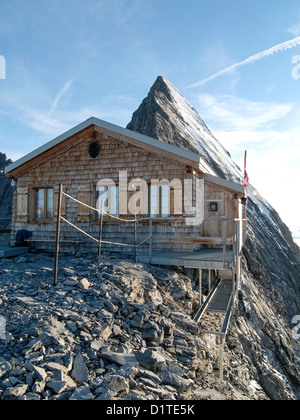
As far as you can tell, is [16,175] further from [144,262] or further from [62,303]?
[62,303]

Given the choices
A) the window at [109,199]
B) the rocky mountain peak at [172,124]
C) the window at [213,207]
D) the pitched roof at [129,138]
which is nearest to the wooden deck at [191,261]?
the window at [109,199]

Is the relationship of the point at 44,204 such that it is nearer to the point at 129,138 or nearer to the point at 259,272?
the point at 129,138

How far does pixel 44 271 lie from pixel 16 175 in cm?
735

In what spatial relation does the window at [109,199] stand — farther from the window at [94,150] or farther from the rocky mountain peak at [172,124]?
the rocky mountain peak at [172,124]

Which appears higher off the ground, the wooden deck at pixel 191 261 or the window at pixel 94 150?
the window at pixel 94 150

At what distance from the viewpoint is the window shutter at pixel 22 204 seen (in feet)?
45.0

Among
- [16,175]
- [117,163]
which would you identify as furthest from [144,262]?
[16,175]

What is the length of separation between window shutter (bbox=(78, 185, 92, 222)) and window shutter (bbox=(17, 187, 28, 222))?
262cm

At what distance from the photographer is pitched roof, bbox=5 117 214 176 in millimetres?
11406

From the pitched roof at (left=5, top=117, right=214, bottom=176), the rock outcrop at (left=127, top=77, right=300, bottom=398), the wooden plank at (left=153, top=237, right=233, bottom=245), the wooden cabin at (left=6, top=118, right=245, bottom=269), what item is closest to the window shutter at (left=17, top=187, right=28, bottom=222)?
the wooden cabin at (left=6, top=118, right=245, bottom=269)

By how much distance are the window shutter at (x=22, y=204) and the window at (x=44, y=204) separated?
418 millimetres

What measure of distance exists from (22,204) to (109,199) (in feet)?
13.6
